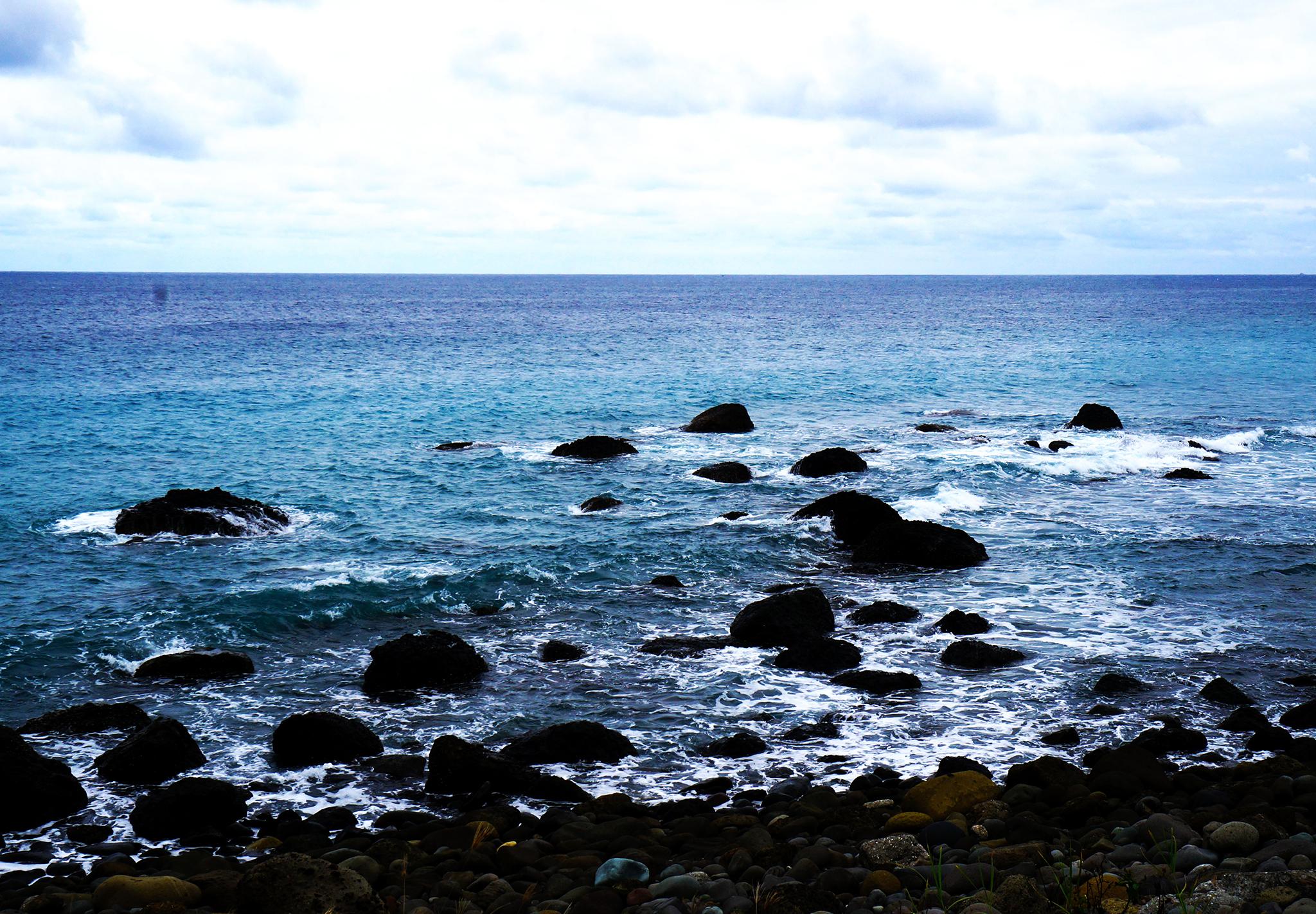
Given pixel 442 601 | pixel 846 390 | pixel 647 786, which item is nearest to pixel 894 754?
pixel 647 786

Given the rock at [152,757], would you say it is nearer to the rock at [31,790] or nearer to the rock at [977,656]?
the rock at [31,790]

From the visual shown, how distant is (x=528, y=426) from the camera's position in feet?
152

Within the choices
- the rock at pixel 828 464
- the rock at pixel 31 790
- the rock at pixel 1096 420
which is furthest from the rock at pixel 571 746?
the rock at pixel 1096 420

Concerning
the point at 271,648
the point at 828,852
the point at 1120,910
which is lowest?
the point at 271,648

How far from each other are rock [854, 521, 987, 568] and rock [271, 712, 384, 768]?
13866mm

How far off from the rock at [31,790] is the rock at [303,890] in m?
5.37

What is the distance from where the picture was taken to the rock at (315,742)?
1495cm

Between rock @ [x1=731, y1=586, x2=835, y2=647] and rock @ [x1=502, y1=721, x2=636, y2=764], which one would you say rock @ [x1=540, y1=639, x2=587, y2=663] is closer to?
rock @ [x1=731, y1=586, x2=835, y2=647]

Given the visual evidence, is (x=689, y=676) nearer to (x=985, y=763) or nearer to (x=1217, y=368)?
(x=985, y=763)

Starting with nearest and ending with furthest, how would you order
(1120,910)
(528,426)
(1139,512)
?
1. (1120,910)
2. (1139,512)
3. (528,426)

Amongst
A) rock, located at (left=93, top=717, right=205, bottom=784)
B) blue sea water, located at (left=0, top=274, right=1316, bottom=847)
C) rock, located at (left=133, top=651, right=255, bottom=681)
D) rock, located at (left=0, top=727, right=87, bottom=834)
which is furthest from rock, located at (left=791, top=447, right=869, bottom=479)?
rock, located at (left=0, top=727, right=87, bottom=834)

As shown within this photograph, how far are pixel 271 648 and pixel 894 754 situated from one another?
1176 centimetres

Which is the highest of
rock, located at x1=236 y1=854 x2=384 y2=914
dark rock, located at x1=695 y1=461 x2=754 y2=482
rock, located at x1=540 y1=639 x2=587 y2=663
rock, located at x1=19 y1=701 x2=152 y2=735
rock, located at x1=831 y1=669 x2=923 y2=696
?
rock, located at x1=236 y1=854 x2=384 y2=914

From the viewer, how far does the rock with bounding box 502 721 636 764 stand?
15.1 metres
